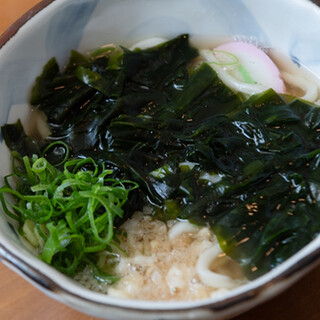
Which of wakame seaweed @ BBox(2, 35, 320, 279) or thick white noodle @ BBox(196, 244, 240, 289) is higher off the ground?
wakame seaweed @ BBox(2, 35, 320, 279)

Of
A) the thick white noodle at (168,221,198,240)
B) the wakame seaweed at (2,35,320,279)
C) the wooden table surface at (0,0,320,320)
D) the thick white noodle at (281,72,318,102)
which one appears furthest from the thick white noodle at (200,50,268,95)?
the wooden table surface at (0,0,320,320)

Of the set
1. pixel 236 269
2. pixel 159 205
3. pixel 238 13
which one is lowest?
pixel 236 269

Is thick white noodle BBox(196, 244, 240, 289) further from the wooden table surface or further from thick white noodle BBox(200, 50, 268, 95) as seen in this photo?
thick white noodle BBox(200, 50, 268, 95)

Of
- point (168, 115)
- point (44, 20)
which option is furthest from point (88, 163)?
point (44, 20)

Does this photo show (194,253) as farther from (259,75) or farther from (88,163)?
(259,75)

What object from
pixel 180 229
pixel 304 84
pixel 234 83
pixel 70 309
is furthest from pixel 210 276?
pixel 304 84

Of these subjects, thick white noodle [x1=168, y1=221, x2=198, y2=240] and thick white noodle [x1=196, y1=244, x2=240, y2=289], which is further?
thick white noodle [x1=168, y1=221, x2=198, y2=240]

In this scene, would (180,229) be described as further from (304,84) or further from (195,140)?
(304,84)
